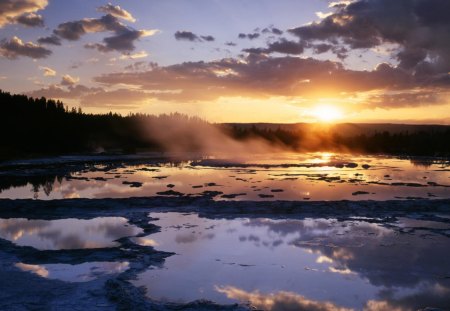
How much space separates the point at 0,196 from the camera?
23.5 metres

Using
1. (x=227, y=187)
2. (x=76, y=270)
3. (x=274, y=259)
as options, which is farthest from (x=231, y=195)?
(x=76, y=270)

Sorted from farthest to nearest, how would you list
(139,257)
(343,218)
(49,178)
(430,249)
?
(49,178) < (343,218) < (430,249) < (139,257)

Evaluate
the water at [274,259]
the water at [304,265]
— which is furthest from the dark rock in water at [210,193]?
the water at [304,265]

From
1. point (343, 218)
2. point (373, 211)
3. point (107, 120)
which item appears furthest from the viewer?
point (107, 120)

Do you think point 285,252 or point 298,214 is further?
point 298,214

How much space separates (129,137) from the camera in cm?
11006

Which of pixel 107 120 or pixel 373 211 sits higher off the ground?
pixel 107 120

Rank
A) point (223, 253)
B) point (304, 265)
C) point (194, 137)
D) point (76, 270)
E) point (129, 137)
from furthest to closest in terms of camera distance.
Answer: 1. point (194, 137)
2. point (129, 137)
3. point (223, 253)
4. point (304, 265)
5. point (76, 270)

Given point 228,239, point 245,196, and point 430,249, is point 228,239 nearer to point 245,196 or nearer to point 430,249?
point 430,249

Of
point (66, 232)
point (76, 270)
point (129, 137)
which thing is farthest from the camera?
point (129, 137)

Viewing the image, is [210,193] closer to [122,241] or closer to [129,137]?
[122,241]

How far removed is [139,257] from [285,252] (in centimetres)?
408

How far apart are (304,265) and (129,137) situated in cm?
10270

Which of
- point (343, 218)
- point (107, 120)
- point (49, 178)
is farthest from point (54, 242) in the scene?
point (107, 120)
